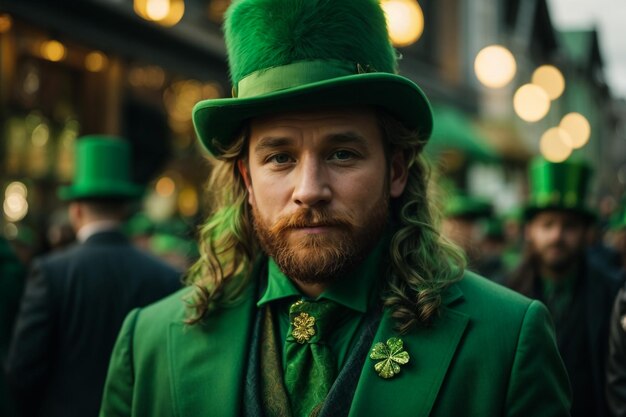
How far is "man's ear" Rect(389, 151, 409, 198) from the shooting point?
260cm

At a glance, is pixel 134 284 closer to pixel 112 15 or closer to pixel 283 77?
pixel 283 77

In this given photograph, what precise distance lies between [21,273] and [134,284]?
0.89 metres

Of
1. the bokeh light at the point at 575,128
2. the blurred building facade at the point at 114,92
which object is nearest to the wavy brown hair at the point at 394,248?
the blurred building facade at the point at 114,92

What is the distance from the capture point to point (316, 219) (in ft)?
7.54

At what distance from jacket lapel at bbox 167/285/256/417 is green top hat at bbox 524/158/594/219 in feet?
11.6

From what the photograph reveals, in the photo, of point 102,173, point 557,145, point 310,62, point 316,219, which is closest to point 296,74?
point 310,62

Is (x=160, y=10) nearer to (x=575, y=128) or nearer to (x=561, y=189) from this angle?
(x=561, y=189)

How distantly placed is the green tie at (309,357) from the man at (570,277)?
2.45 metres

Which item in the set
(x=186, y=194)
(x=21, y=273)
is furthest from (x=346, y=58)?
(x=186, y=194)

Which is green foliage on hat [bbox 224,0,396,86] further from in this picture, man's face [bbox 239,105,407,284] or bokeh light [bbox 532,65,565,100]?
bokeh light [bbox 532,65,565,100]

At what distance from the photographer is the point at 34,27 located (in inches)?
291

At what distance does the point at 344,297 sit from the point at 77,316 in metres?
2.43

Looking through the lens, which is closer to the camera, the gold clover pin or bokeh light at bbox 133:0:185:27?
the gold clover pin

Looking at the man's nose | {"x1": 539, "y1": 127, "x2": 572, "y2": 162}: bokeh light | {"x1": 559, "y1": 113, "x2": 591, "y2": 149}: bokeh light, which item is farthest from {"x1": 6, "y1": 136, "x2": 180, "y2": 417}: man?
{"x1": 559, "y1": 113, "x2": 591, "y2": 149}: bokeh light
